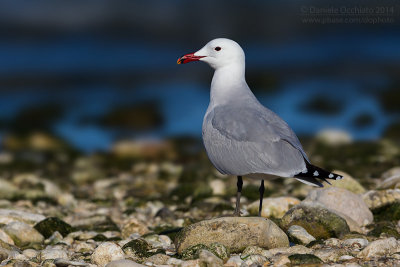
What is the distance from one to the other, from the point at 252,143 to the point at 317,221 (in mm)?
1103

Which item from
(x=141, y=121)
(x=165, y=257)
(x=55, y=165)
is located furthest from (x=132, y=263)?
(x=141, y=121)

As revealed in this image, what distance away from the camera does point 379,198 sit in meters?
7.45

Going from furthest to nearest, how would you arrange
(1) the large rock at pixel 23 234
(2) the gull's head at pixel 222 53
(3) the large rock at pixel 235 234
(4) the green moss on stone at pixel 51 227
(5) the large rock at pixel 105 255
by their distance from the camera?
1. (4) the green moss on stone at pixel 51 227
2. (1) the large rock at pixel 23 234
3. (2) the gull's head at pixel 222 53
4. (3) the large rock at pixel 235 234
5. (5) the large rock at pixel 105 255

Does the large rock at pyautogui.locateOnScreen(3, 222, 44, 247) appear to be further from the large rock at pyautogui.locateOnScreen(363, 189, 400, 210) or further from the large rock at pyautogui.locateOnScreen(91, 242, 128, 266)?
the large rock at pyautogui.locateOnScreen(363, 189, 400, 210)

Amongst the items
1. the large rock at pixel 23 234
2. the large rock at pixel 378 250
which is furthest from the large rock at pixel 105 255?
the large rock at pixel 378 250

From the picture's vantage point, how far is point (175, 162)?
1492cm

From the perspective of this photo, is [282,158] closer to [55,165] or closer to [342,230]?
[342,230]

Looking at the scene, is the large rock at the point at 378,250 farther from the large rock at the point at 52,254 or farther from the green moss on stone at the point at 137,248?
the large rock at the point at 52,254

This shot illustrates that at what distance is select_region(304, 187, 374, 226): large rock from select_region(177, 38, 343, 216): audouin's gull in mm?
1036

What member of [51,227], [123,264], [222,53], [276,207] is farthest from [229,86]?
[51,227]

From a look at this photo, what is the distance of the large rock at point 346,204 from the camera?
7.05 meters

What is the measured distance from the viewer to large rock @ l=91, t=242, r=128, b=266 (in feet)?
18.3

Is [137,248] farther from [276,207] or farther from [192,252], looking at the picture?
[276,207]

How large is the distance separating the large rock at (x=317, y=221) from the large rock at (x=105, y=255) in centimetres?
183
